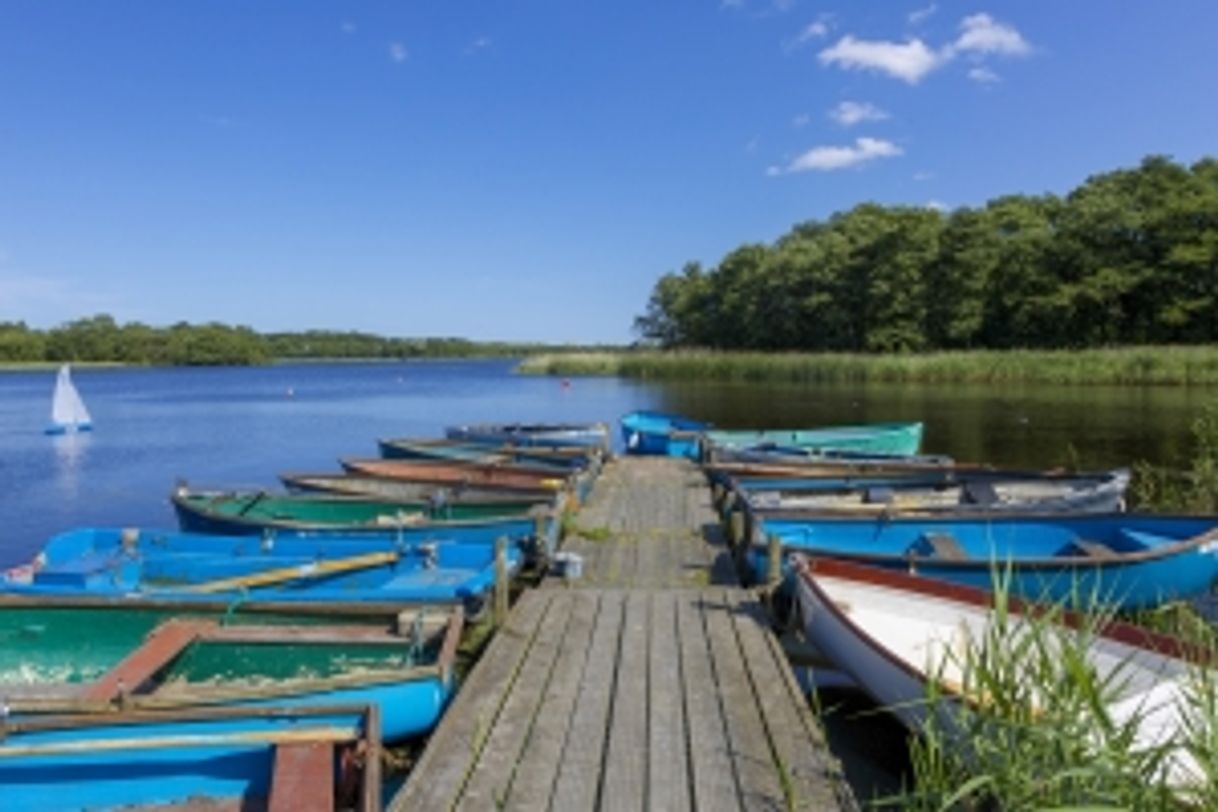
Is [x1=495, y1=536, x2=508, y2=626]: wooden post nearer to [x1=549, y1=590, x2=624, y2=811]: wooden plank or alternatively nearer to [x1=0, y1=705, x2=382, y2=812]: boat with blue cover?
[x1=549, y1=590, x2=624, y2=811]: wooden plank

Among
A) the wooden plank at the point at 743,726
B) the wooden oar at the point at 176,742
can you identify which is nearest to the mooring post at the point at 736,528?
the wooden plank at the point at 743,726

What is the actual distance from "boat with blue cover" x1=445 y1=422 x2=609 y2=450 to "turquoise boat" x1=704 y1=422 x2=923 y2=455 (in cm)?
257

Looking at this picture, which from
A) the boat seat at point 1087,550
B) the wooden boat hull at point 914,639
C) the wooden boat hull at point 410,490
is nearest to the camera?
the wooden boat hull at point 914,639

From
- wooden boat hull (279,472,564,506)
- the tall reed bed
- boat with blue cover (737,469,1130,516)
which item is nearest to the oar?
wooden boat hull (279,472,564,506)

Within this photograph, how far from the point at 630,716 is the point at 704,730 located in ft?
1.49

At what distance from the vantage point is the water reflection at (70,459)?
21.6 meters

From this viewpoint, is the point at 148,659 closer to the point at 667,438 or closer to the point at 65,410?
the point at 667,438

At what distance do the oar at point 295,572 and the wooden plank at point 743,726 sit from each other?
11.8ft

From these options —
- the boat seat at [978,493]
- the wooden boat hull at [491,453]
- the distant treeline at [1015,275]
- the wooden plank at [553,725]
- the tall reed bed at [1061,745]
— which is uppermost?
the distant treeline at [1015,275]

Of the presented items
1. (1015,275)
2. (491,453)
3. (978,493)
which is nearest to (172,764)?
(978,493)

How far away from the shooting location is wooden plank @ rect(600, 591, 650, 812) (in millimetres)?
4102

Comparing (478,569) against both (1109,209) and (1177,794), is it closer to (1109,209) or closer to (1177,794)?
(1177,794)

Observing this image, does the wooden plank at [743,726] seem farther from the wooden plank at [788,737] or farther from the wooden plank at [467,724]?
the wooden plank at [467,724]

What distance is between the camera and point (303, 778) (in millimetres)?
4211
